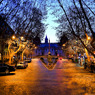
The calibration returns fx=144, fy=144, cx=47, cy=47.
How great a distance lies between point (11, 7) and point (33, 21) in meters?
11.3

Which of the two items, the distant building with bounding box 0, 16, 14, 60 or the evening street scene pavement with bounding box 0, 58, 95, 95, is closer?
the evening street scene pavement with bounding box 0, 58, 95, 95

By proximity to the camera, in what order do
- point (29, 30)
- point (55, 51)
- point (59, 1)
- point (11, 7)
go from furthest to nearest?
point (55, 51) → point (29, 30) → point (11, 7) → point (59, 1)

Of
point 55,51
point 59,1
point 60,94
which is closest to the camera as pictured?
point 60,94

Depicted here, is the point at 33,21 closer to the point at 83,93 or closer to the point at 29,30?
the point at 29,30

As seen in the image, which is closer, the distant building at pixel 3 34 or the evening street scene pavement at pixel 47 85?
the evening street scene pavement at pixel 47 85

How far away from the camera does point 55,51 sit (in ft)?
463

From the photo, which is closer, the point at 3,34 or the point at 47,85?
the point at 47,85

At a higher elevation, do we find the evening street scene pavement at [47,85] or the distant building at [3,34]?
the distant building at [3,34]

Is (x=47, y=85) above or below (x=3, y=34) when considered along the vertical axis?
below

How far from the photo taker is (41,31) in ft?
116

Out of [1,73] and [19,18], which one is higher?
[19,18]

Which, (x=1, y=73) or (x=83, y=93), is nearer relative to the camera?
(x=83, y=93)

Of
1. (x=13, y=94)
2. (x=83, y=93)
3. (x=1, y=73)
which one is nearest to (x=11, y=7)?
(x=1, y=73)

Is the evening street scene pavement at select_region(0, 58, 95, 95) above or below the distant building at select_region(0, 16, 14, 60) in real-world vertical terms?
below
